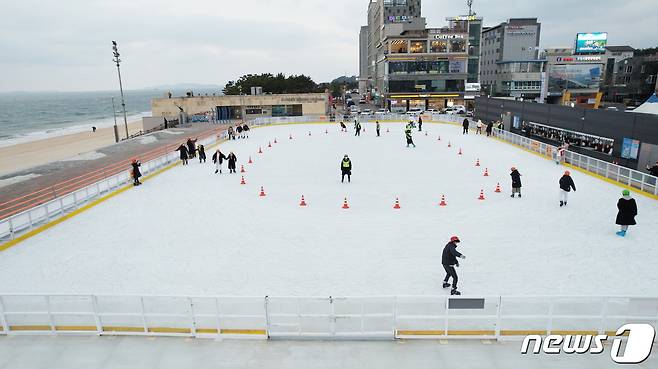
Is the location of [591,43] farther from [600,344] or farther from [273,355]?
[273,355]

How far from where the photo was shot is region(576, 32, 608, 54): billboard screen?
8512 centimetres

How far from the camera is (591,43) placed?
86250 mm

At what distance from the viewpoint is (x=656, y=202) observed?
49.4 ft

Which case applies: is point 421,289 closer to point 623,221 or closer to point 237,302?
point 237,302

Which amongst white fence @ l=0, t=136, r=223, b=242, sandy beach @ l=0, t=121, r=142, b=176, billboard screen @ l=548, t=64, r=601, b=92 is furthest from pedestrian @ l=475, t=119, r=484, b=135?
billboard screen @ l=548, t=64, r=601, b=92

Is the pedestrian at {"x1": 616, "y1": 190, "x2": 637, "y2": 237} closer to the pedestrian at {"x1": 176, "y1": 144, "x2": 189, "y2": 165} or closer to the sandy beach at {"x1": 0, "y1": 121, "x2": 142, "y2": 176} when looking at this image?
the pedestrian at {"x1": 176, "y1": 144, "x2": 189, "y2": 165}

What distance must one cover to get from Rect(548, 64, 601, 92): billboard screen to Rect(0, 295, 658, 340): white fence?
9754 cm

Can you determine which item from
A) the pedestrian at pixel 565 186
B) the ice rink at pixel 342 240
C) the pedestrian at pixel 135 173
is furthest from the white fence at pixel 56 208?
the pedestrian at pixel 565 186

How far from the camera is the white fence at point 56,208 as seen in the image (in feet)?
42.3

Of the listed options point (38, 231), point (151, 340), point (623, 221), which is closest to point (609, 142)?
point (623, 221)

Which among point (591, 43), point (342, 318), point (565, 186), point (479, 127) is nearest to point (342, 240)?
point (342, 318)

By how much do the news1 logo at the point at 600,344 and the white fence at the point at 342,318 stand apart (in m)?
0.17

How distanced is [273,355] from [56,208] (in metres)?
12.4

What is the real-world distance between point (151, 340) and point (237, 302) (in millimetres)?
1729
